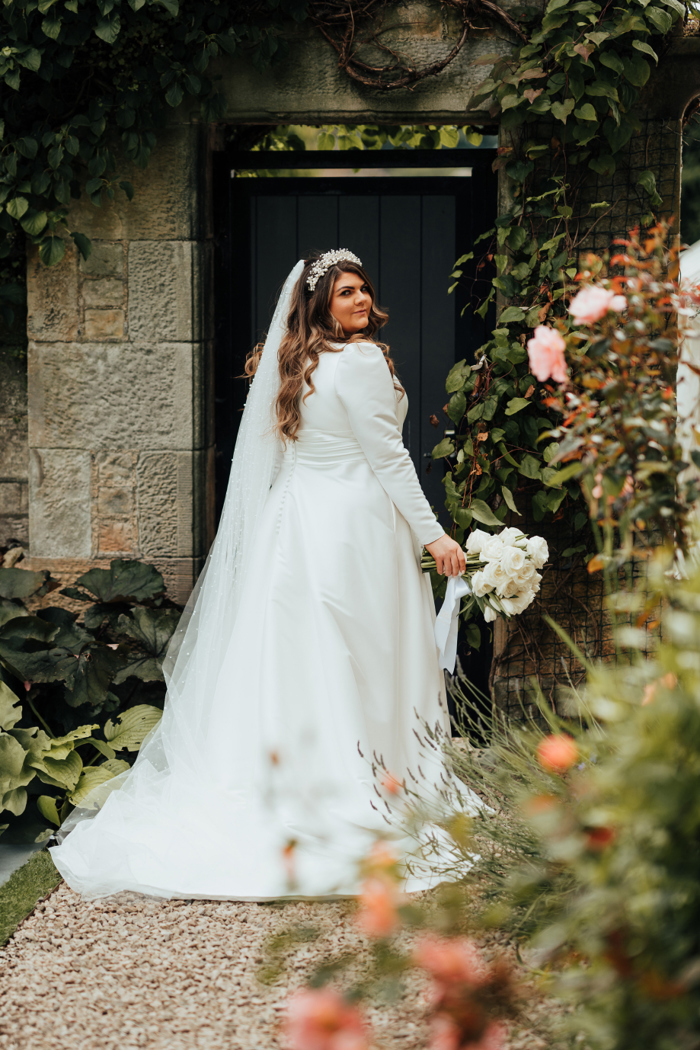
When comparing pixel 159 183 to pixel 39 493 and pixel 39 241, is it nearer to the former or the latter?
pixel 39 241

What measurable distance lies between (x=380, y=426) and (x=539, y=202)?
1.27 m

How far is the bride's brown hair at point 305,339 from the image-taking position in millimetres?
3092

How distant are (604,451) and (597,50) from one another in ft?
7.52

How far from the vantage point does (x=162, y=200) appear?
3.79m

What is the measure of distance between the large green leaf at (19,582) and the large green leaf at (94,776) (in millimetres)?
686

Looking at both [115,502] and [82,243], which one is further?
[115,502]

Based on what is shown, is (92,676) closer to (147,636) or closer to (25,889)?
(147,636)

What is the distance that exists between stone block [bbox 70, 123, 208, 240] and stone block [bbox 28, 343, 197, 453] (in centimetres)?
45

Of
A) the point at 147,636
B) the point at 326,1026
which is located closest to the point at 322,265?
the point at 147,636

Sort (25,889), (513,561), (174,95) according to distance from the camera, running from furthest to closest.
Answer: (174,95) < (513,561) < (25,889)

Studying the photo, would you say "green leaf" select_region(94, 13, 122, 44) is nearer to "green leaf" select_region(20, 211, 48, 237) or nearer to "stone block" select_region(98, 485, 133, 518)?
"green leaf" select_region(20, 211, 48, 237)

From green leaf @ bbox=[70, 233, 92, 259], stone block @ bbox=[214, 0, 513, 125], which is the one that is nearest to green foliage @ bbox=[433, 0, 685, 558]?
stone block @ bbox=[214, 0, 513, 125]

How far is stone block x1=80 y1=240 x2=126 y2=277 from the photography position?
151 inches

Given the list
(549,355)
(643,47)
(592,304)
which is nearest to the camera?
(592,304)
